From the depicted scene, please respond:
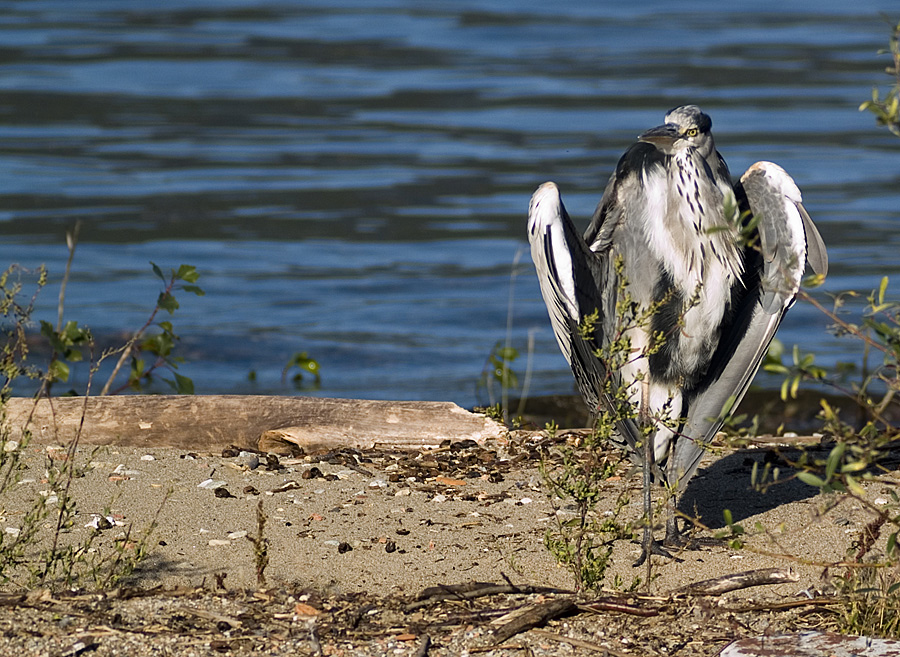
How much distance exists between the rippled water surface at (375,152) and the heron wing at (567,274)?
3175 millimetres

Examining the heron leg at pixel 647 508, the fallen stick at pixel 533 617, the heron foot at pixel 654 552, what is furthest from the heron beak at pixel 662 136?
the fallen stick at pixel 533 617

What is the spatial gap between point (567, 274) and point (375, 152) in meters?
11.8

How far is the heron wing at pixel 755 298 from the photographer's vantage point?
4230 mm

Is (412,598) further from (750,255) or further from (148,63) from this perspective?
(148,63)

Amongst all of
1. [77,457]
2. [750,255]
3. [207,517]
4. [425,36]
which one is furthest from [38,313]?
[425,36]

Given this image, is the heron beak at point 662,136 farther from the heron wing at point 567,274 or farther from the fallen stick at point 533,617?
the fallen stick at point 533,617

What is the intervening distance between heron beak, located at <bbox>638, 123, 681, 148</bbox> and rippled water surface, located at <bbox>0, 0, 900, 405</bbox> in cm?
337

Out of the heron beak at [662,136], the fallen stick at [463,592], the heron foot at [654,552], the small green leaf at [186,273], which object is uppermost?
the heron beak at [662,136]

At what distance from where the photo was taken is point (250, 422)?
504 cm

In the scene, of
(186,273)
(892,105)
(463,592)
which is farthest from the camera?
(186,273)

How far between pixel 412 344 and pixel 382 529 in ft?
16.8

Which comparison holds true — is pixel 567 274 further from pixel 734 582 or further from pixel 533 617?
pixel 533 617

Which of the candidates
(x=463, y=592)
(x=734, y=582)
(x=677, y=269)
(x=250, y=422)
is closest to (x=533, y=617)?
(x=463, y=592)

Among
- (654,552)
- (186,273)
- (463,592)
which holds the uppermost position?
(186,273)
